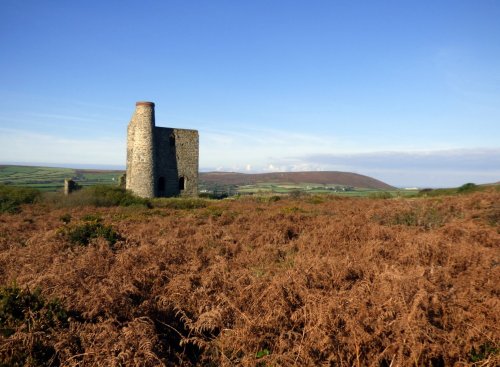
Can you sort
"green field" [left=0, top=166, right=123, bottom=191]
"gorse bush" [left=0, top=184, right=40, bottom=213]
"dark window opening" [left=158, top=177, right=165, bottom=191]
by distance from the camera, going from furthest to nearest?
"green field" [left=0, top=166, right=123, bottom=191] < "dark window opening" [left=158, top=177, right=165, bottom=191] < "gorse bush" [left=0, top=184, right=40, bottom=213]

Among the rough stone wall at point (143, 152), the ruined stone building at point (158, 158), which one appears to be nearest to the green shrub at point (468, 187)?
the ruined stone building at point (158, 158)

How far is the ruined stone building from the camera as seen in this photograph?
26047 mm

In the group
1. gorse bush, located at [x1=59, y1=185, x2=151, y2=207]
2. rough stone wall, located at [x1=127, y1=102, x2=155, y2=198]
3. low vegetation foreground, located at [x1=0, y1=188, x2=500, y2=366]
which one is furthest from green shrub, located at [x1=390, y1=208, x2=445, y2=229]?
rough stone wall, located at [x1=127, y1=102, x2=155, y2=198]

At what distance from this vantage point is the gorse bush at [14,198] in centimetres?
1765

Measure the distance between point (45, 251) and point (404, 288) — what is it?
6.69 m

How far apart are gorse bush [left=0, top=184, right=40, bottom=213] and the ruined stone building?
20.6 ft

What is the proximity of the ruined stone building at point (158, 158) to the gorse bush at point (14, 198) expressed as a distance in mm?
6275

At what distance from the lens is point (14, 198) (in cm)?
2012

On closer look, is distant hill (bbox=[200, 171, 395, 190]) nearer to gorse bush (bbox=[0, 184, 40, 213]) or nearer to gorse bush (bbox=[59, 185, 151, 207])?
gorse bush (bbox=[59, 185, 151, 207])

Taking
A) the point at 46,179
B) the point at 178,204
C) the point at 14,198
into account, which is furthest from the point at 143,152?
the point at 46,179

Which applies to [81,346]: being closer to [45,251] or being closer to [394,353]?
[394,353]

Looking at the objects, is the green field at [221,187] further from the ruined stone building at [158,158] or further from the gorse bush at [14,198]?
the gorse bush at [14,198]

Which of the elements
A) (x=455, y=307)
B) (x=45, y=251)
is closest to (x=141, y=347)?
(x=455, y=307)

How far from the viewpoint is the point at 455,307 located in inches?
161
